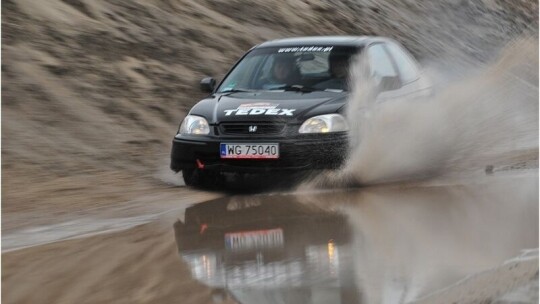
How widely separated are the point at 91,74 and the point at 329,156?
18.1ft

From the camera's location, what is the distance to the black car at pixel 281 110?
970cm

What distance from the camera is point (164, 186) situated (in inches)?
412

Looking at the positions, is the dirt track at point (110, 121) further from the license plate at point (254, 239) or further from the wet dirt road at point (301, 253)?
the license plate at point (254, 239)

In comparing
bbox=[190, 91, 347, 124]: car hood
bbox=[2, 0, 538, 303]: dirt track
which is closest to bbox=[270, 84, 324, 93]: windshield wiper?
bbox=[190, 91, 347, 124]: car hood

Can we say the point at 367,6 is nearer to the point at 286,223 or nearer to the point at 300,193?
the point at 300,193

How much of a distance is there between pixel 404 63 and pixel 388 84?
3.71 ft

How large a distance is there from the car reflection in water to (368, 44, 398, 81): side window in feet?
6.84

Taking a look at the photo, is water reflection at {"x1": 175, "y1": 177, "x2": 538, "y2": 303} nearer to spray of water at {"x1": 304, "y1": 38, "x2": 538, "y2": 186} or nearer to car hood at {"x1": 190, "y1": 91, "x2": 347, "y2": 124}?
spray of water at {"x1": 304, "y1": 38, "x2": 538, "y2": 186}

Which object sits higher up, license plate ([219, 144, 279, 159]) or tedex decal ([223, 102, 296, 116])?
tedex decal ([223, 102, 296, 116])

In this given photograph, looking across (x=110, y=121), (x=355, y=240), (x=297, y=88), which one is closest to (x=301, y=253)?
(x=355, y=240)

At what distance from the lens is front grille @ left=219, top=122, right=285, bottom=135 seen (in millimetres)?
9777

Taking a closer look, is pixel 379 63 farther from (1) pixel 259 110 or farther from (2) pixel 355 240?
(2) pixel 355 240

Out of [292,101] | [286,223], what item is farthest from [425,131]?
[286,223]

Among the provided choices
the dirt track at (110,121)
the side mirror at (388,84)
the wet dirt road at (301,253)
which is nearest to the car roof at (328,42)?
the side mirror at (388,84)
